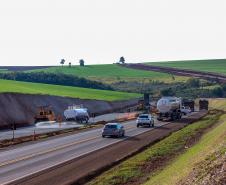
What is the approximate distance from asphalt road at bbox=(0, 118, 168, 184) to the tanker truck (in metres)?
32.0

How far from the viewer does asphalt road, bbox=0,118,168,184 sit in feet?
105

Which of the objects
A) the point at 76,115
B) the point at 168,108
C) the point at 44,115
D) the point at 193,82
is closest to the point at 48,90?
the point at 44,115

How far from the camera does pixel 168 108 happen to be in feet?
288

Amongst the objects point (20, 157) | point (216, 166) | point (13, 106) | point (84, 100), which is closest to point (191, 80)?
point (84, 100)

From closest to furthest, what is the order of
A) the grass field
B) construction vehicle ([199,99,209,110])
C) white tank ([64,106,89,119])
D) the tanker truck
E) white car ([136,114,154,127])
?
white car ([136,114,154,127]) < the tanker truck < white tank ([64,106,89,119]) < the grass field < construction vehicle ([199,99,209,110])

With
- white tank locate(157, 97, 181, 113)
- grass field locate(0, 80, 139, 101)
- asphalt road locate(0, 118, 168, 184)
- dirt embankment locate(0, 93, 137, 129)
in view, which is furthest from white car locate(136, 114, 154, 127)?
grass field locate(0, 80, 139, 101)

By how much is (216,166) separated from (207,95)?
160230 mm

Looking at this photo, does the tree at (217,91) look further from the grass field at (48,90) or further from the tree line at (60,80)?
the tree line at (60,80)

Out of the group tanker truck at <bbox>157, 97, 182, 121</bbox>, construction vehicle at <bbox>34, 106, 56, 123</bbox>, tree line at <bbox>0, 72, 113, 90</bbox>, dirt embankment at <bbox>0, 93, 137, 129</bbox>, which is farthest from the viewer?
tree line at <bbox>0, 72, 113, 90</bbox>

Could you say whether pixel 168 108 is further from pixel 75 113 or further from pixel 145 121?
pixel 75 113

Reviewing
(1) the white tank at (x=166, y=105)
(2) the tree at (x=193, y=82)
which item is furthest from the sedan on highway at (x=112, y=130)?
(2) the tree at (x=193, y=82)

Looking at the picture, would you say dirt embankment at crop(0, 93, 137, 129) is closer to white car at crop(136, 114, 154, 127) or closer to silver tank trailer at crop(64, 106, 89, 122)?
silver tank trailer at crop(64, 106, 89, 122)

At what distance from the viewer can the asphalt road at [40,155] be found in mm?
32000

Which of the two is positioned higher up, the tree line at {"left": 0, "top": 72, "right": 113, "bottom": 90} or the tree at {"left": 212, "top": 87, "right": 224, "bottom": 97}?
the tree line at {"left": 0, "top": 72, "right": 113, "bottom": 90}
